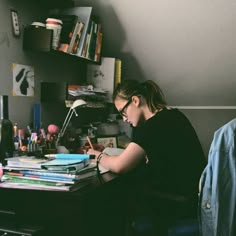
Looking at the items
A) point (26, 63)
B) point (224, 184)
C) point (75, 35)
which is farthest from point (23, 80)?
point (224, 184)

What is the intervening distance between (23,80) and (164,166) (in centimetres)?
99

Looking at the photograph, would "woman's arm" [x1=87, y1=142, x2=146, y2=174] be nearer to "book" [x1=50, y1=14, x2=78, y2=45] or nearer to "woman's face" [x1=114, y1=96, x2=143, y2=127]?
"woman's face" [x1=114, y1=96, x2=143, y2=127]

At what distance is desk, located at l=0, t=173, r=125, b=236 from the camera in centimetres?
132

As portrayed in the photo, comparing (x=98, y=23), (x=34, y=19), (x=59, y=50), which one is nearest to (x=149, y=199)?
(x=59, y=50)

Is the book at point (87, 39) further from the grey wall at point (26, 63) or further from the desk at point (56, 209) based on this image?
the desk at point (56, 209)

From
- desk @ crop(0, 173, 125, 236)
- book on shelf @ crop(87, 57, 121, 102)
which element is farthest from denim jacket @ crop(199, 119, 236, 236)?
book on shelf @ crop(87, 57, 121, 102)

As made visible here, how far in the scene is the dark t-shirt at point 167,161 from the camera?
5.45 feet

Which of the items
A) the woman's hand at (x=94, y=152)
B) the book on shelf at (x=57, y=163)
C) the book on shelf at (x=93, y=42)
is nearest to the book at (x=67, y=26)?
the book on shelf at (x=93, y=42)

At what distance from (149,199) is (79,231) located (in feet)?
1.34

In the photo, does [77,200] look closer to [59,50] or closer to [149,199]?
[149,199]

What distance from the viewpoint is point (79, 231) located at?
1360mm

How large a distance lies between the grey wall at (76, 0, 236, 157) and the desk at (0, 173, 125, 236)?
1.61 m

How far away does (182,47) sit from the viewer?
2875 mm

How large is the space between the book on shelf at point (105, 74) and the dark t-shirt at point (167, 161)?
3.47 ft
